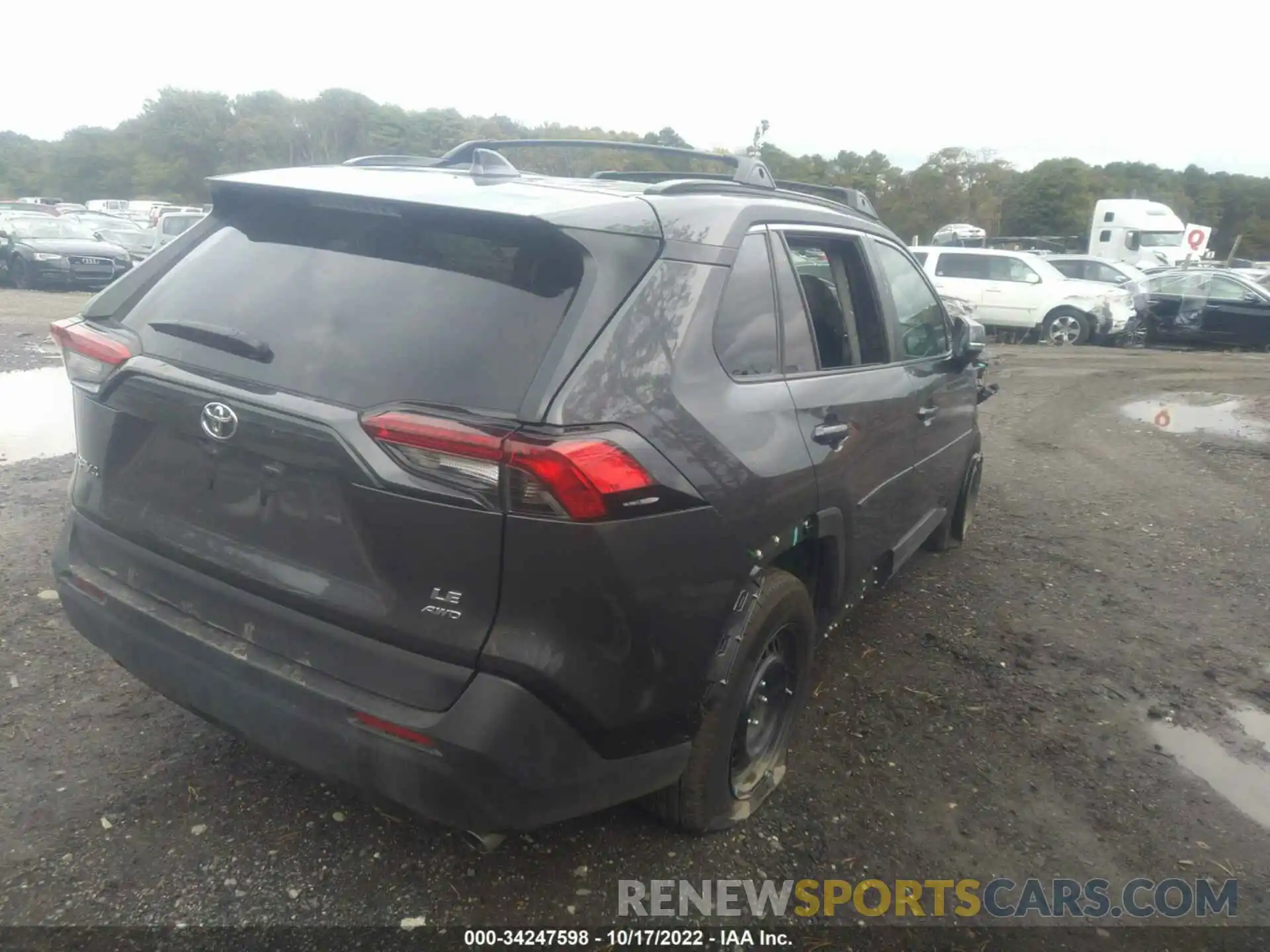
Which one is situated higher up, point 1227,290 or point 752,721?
point 1227,290

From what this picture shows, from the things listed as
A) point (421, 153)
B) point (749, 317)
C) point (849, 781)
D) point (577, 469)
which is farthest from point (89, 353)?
point (421, 153)

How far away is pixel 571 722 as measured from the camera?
7.12 ft

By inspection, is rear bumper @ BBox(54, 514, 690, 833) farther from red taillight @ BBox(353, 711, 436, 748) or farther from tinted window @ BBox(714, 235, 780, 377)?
tinted window @ BBox(714, 235, 780, 377)

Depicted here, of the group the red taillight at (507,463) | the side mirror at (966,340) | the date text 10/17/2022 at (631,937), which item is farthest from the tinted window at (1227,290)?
the red taillight at (507,463)

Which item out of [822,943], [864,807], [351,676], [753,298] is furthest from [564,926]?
[753,298]

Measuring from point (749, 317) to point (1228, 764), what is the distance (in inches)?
101

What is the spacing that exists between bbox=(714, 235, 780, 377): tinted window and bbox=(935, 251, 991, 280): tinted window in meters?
16.1

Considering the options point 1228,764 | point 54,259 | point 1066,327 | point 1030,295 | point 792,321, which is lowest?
point 1228,764

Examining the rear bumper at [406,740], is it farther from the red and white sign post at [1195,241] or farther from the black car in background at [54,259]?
the red and white sign post at [1195,241]

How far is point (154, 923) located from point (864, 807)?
2.09m

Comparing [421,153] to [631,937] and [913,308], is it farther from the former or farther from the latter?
[631,937]

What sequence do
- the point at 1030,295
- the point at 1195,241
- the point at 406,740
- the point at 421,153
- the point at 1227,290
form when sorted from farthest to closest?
the point at 421,153 < the point at 1195,241 < the point at 1227,290 < the point at 1030,295 < the point at 406,740

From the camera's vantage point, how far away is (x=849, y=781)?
3.23 meters

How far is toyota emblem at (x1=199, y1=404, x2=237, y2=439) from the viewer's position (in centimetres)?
223
